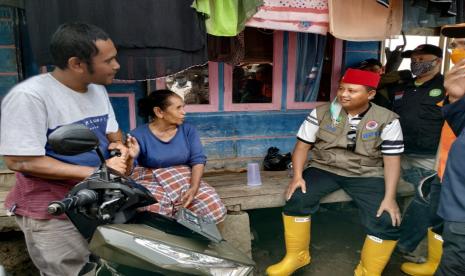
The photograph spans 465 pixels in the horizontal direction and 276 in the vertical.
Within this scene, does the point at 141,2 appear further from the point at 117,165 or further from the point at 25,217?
the point at 25,217

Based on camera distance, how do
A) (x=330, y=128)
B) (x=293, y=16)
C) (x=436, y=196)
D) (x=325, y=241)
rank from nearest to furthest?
(x=436, y=196)
(x=330, y=128)
(x=293, y=16)
(x=325, y=241)

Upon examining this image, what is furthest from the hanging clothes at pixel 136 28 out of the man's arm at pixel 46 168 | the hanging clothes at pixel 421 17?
the hanging clothes at pixel 421 17

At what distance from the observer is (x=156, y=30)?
2969mm

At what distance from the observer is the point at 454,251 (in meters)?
2.10

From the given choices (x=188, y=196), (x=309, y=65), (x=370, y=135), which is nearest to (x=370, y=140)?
(x=370, y=135)

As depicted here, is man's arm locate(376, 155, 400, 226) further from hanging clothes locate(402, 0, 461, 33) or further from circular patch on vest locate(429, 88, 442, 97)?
hanging clothes locate(402, 0, 461, 33)

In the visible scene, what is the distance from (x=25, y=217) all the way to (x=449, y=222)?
2.41 meters

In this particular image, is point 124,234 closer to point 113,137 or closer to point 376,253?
point 113,137

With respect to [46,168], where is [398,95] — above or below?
above

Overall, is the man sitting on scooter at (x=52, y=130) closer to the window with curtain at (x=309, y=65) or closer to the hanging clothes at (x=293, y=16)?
the hanging clothes at (x=293, y=16)

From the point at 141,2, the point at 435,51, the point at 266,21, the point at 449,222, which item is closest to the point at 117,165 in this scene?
the point at 141,2

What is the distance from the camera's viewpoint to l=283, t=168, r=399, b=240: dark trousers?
317cm

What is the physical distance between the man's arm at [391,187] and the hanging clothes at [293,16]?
1663 mm

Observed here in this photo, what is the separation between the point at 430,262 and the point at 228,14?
3.09m
